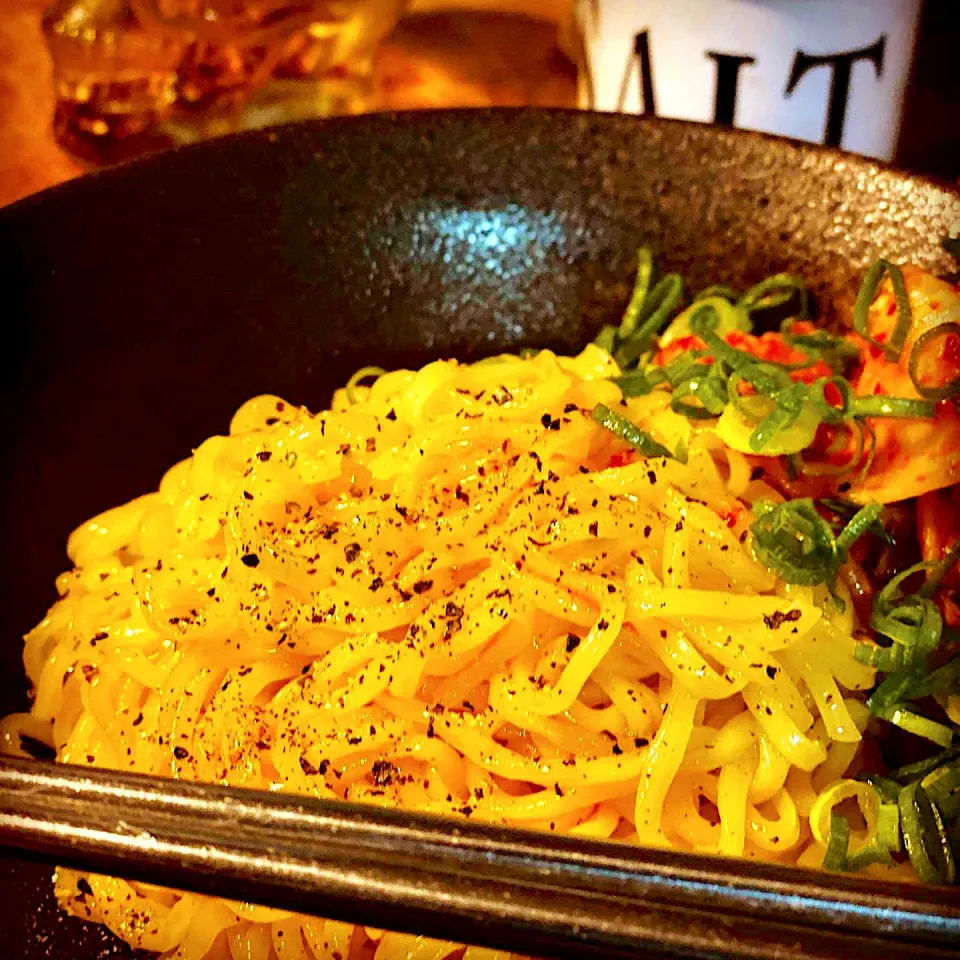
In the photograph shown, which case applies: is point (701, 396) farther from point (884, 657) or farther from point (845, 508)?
point (884, 657)

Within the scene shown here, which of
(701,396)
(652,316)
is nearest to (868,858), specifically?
(701,396)

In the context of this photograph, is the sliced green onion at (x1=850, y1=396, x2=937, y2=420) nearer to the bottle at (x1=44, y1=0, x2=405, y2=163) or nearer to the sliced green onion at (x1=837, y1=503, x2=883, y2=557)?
the sliced green onion at (x1=837, y1=503, x2=883, y2=557)

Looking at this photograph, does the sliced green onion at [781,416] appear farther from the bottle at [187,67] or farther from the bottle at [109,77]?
the bottle at [109,77]

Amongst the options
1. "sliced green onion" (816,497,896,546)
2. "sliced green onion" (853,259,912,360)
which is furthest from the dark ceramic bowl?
"sliced green onion" (816,497,896,546)

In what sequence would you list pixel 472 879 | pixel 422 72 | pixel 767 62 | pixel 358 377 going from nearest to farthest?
pixel 472 879, pixel 358 377, pixel 767 62, pixel 422 72

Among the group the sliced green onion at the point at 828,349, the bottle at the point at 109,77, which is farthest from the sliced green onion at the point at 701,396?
the bottle at the point at 109,77

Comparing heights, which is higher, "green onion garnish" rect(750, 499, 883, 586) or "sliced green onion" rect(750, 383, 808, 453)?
"sliced green onion" rect(750, 383, 808, 453)
